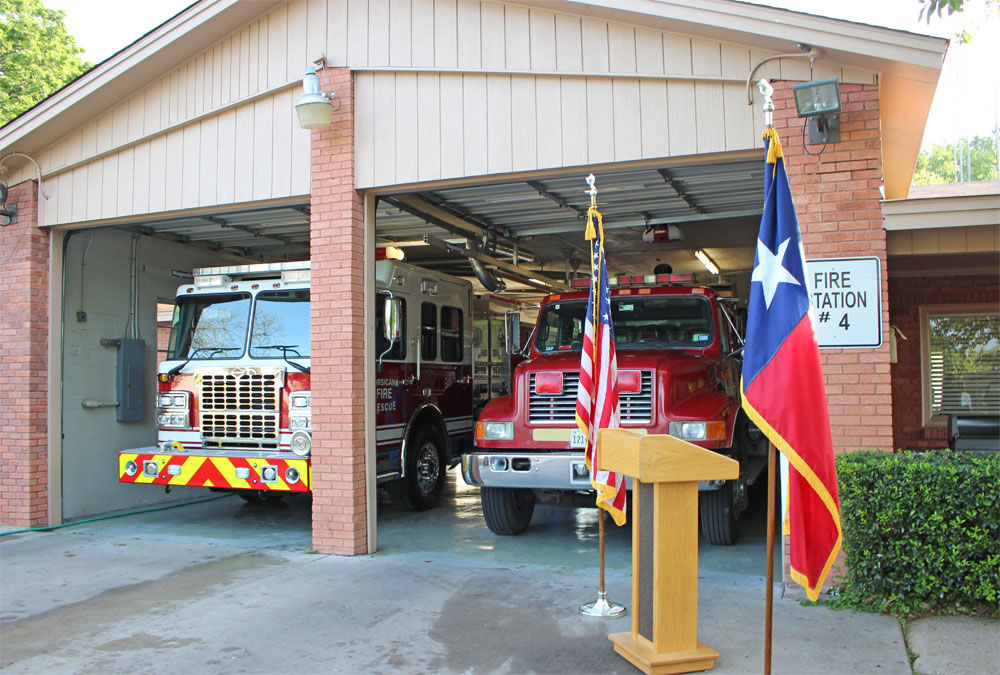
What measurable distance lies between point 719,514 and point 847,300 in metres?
2.48

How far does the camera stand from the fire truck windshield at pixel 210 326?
8906mm

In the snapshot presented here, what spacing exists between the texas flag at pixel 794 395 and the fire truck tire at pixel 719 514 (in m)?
3.65

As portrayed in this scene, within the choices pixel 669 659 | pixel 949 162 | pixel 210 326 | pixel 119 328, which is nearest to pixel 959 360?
pixel 669 659

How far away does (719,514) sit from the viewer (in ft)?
24.5

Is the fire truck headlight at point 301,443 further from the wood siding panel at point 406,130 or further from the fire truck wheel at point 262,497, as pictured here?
the fire truck wheel at point 262,497

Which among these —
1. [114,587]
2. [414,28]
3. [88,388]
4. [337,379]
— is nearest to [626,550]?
[337,379]

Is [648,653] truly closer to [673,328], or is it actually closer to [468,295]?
[673,328]

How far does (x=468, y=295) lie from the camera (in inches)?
454

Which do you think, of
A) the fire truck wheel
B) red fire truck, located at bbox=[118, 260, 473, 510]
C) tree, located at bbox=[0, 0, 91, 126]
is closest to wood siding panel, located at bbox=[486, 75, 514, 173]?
red fire truck, located at bbox=[118, 260, 473, 510]

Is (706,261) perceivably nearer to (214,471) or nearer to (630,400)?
(630,400)

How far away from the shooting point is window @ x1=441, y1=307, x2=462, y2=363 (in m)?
10.7

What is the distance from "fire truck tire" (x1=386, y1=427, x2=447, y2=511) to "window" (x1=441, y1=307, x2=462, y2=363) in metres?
1.09

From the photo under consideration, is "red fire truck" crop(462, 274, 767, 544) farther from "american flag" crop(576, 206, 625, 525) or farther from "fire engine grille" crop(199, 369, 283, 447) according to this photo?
"fire engine grille" crop(199, 369, 283, 447)

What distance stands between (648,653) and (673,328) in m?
4.34
